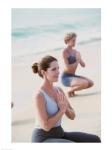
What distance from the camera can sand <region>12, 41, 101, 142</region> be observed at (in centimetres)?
179

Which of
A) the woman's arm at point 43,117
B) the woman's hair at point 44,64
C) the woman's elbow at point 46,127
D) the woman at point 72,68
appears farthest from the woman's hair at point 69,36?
the woman's elbow at point 46,127

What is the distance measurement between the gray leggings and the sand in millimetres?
27

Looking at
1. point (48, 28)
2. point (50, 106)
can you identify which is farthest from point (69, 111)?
point (48, 28)

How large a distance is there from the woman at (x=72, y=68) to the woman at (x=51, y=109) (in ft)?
0.19

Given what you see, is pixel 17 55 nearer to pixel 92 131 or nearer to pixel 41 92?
pixel 41 92

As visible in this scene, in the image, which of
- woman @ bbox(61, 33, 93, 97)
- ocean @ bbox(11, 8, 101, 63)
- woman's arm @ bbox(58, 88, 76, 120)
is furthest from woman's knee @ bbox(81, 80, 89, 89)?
ocean @ bbox(11, 8, 101, 63)

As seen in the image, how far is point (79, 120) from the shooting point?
1.80m

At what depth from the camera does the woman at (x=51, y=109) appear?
5.86ft

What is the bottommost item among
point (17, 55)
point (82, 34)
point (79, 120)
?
point (79, 120)

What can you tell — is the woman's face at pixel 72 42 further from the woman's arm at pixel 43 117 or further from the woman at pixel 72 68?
the woman's arm at pixel 43 117

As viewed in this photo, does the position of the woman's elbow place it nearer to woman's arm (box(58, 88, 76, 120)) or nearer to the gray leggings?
the gray leggings

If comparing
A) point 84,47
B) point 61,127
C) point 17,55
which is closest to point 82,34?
point 84,47

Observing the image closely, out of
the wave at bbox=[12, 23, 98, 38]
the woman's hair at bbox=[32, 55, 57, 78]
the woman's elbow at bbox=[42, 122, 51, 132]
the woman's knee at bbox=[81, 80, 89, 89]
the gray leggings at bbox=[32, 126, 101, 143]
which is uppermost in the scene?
the wave at bbox=[12, 23, 98, 38]

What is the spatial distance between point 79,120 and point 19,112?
371 millimetres
